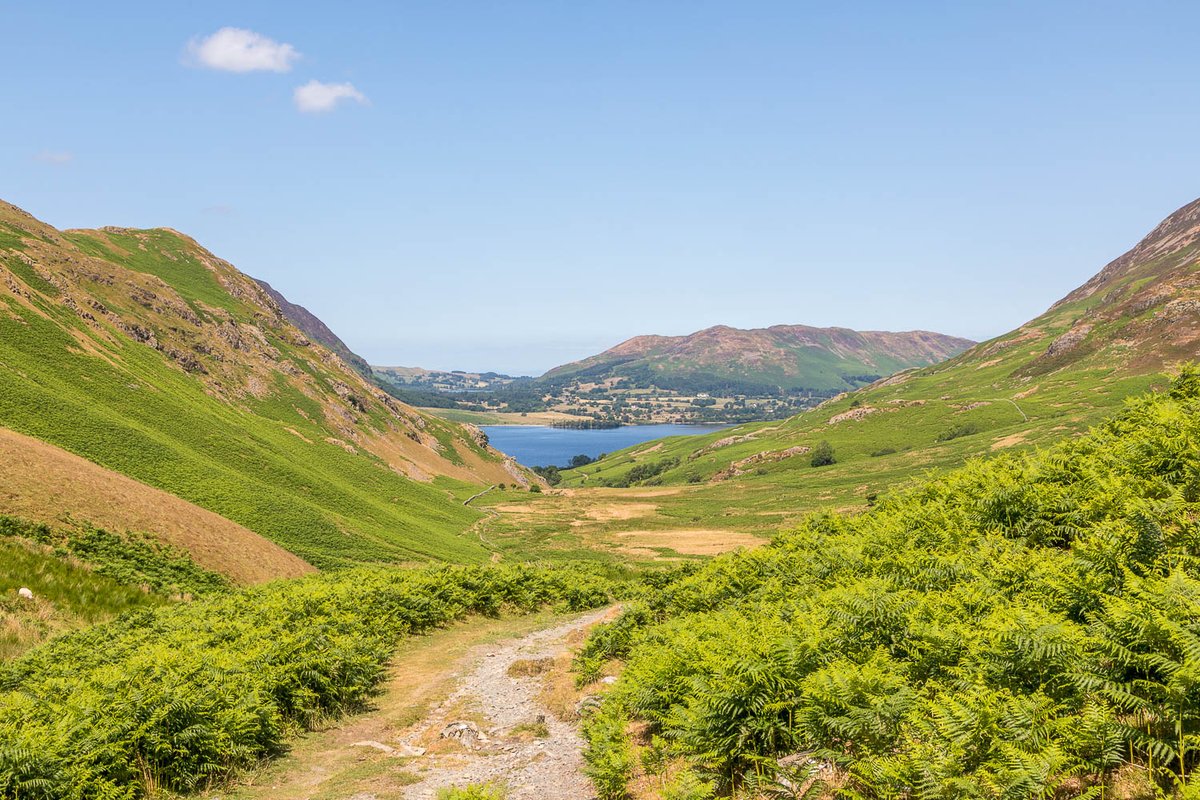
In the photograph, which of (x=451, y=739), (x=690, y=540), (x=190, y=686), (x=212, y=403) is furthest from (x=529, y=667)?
(x=212, y=403)

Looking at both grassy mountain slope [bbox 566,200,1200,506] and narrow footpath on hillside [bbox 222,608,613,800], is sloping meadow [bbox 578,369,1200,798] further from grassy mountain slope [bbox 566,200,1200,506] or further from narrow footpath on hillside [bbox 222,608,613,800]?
grassy mountain slope [bbox 566,200,1200,506]

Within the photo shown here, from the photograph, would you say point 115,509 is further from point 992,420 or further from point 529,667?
point 992,420

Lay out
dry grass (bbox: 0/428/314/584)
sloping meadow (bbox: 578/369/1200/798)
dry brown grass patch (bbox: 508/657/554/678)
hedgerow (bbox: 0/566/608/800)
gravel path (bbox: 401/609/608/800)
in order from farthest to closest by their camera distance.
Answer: dry grass (bbox: 0/428/314/584) < dry brown grass patch (bbox: 508/657/554/678) < gravel path (bbox: 401/609/608/800) < hedgerow (bbox: 0/566/608/800) < sloping meadow (bbox: 578/369/1200/798)

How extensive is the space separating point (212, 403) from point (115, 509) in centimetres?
5961

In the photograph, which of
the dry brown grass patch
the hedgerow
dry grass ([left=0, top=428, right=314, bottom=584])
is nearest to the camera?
the hedgerow

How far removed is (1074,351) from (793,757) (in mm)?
235808

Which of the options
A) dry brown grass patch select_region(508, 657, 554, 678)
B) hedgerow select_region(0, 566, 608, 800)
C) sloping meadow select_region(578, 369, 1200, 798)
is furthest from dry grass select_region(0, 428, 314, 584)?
sloping meadow select_region(578, 369, 1200, 798)

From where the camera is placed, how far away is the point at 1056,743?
8.41 meters

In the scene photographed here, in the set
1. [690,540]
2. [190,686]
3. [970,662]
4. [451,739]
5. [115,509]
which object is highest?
[970,662]

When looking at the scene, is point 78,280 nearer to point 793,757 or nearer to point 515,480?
point 515,480

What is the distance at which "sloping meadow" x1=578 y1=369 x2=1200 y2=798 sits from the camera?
865 cm

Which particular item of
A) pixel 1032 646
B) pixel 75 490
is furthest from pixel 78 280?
pixel 1032 646

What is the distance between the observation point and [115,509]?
41.2 meters

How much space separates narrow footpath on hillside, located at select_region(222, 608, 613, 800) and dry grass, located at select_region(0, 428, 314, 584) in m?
22.9
